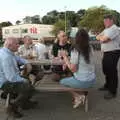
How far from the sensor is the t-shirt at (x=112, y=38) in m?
8.48

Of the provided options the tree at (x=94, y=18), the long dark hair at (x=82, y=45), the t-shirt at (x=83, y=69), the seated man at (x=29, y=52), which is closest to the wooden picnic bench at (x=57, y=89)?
the t-shirt at (x=83, y=69)

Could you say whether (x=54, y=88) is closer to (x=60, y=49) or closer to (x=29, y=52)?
(x=60, y=49)

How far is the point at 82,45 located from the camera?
7.29 m

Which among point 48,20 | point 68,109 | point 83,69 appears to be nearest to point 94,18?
point 48,20

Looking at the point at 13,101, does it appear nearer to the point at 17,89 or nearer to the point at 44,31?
the point at 17,89

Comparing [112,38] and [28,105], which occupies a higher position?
[112,38]

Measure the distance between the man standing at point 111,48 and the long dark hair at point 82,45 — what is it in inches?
47.3

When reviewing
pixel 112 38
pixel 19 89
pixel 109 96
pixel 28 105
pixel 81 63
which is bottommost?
pixel 109 96

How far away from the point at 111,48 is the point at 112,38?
218 mm

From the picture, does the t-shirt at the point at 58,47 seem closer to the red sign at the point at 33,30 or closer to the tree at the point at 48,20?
the red sign at the point at 33,30

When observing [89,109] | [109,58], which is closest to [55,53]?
[109,58]

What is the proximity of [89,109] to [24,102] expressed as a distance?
4.02 ft

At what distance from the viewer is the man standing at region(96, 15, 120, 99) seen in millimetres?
8500

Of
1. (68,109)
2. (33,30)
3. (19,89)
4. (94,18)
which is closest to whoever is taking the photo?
(19,89)
